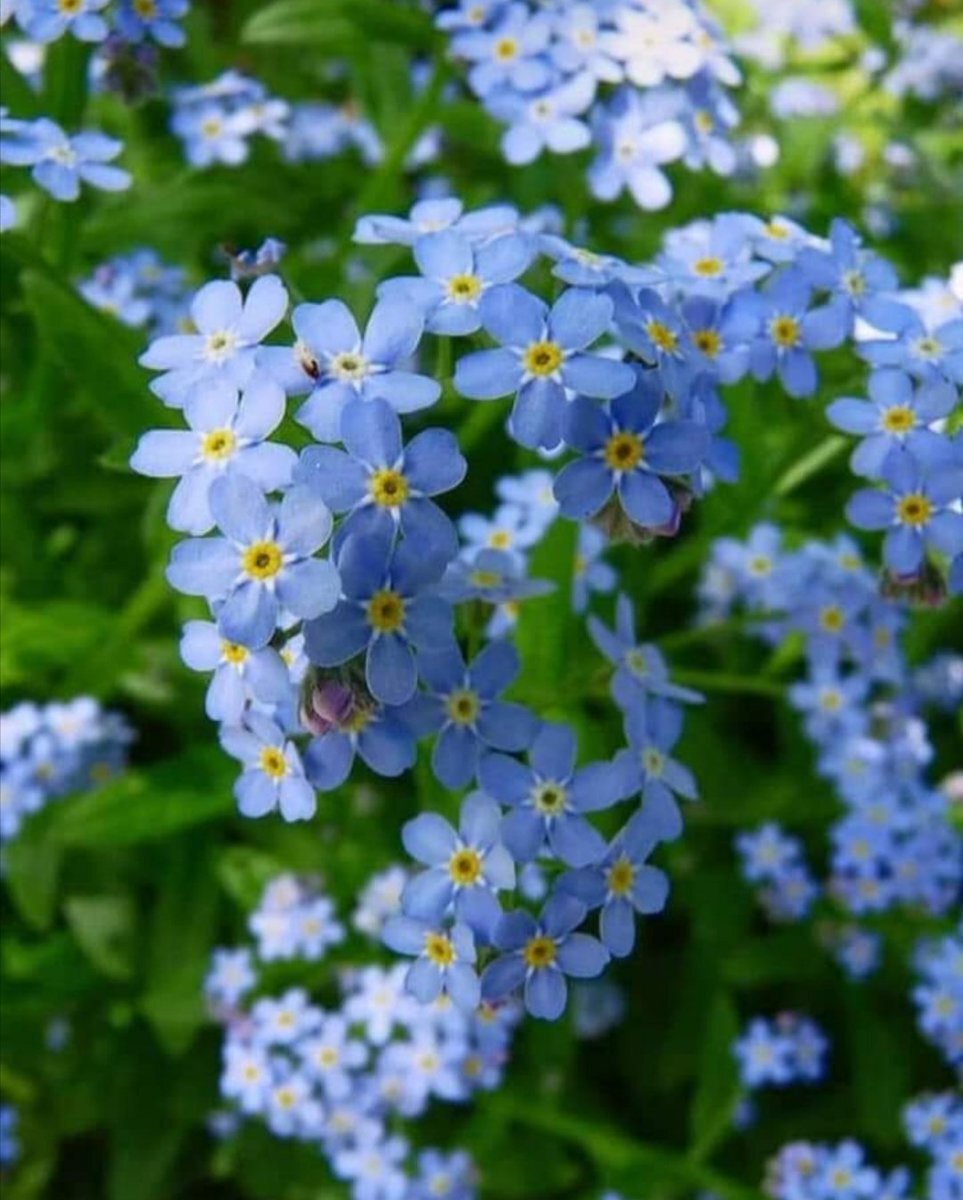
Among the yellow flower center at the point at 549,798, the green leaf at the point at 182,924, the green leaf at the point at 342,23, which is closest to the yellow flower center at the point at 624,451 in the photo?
the yellow flower center at the point at 549,798

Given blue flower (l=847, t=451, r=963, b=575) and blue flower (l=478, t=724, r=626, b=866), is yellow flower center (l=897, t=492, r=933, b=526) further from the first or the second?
blue flower (l=478, t=724, r=626, b=866)

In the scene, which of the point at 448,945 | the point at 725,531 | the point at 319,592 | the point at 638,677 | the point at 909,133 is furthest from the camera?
the point at 909,133

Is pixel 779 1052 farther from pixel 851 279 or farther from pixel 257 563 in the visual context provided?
pixel 257 563

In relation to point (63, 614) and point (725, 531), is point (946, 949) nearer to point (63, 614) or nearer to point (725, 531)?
point (725, 531)

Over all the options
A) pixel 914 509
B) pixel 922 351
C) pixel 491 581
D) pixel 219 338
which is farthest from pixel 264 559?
pixel 922 351

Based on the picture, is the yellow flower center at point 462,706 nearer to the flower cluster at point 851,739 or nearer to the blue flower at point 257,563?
the blue flower at point 257,563

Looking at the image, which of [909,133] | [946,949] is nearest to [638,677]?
[946,949]
